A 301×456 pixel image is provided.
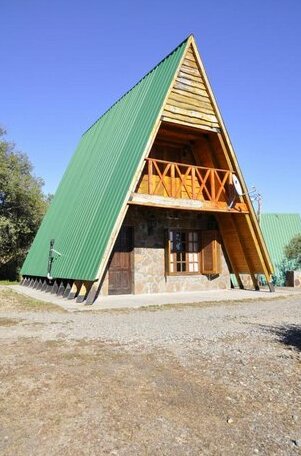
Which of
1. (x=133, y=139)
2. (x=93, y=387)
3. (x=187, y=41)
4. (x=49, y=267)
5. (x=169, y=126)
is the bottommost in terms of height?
(x=93, y=387)

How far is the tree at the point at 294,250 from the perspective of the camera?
66.8 ft

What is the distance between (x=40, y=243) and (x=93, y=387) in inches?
511

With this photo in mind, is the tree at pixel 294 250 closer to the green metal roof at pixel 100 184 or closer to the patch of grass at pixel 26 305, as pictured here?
the green metal roof at pixel 100 184

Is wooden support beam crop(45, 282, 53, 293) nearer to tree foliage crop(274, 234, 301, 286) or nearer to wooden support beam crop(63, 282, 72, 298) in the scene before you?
wooden support beam crop(63, 282, 72, 298)

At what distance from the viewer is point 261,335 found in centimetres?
664

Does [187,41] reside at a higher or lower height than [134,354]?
higher

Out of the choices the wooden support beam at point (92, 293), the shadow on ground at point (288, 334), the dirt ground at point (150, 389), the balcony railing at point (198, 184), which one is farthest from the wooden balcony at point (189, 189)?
the shadow on ground at point (288, 334)

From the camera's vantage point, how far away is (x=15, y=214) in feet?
72.8

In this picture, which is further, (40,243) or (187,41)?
(40,243)

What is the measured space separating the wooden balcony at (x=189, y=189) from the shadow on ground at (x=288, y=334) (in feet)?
17.8

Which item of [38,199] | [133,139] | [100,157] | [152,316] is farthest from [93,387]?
[38,199]

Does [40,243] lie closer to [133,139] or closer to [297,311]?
[133,139]

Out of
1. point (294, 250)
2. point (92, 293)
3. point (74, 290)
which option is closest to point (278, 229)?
point (294, 250)

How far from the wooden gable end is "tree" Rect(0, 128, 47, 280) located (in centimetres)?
1224
